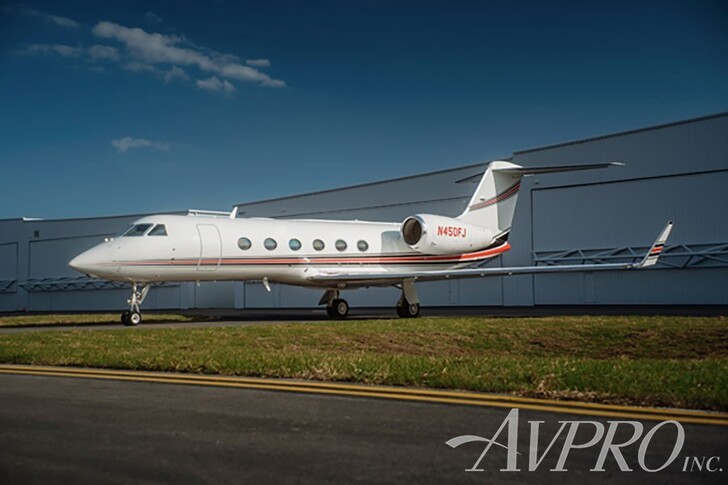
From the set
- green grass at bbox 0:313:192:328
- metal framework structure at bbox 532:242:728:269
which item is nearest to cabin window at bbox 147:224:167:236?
green grass at bbox 0:313:192:328

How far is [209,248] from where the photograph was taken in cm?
1931

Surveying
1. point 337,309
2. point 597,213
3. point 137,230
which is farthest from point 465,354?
point 597,213

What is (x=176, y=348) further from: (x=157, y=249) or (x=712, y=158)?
(x=712, y=158)

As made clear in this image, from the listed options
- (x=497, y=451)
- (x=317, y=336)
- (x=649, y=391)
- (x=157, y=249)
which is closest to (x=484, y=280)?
(x=157, y=249)

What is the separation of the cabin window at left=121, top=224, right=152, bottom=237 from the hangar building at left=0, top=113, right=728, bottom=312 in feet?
8.98

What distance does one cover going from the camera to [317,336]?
42.7ft

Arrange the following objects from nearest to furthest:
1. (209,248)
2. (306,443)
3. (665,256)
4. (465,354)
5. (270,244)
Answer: (306,443)
(465,354)
(209,248)
(270,244)
(665,256)

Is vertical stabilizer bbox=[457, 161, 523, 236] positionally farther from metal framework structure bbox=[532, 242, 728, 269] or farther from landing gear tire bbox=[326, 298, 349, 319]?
metal framework structure bbox=[532, 242, 728, 269]

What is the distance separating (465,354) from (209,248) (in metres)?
10.3

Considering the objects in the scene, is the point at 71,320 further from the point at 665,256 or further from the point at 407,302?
the point at 665,256

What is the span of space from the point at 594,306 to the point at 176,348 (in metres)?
21.7

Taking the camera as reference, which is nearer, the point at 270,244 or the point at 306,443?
the point at 306,443

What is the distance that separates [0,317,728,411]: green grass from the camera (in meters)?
6.56

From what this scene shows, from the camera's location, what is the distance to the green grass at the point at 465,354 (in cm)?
656
